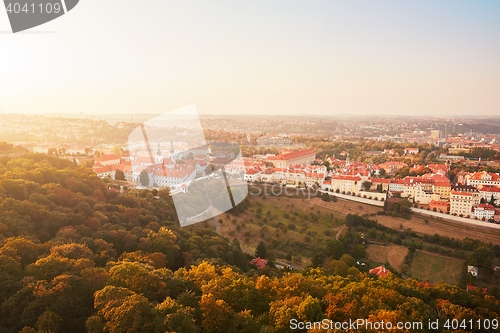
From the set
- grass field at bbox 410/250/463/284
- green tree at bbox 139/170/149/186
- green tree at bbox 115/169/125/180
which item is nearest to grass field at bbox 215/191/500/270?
grass field at bbox 410/250/463/284

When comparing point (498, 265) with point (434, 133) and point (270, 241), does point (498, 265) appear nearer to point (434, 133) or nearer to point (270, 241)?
point (270, 241)

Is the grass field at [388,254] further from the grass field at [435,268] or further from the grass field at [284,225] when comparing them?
the grass field at [284,225]

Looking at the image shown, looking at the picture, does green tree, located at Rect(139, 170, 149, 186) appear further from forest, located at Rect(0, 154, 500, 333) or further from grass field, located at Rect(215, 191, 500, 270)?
forest, located at Rect(0, 154, 500, 333)

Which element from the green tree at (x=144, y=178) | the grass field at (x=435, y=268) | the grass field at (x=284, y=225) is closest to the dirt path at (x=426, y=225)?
the grass field at (x=284, y=225)

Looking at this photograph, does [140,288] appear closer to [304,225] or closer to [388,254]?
[388,254]

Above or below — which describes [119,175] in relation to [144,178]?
above

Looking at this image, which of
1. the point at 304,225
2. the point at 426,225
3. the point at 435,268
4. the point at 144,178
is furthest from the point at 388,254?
the point at 144,178

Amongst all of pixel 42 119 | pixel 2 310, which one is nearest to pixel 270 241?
pixel 2 310
